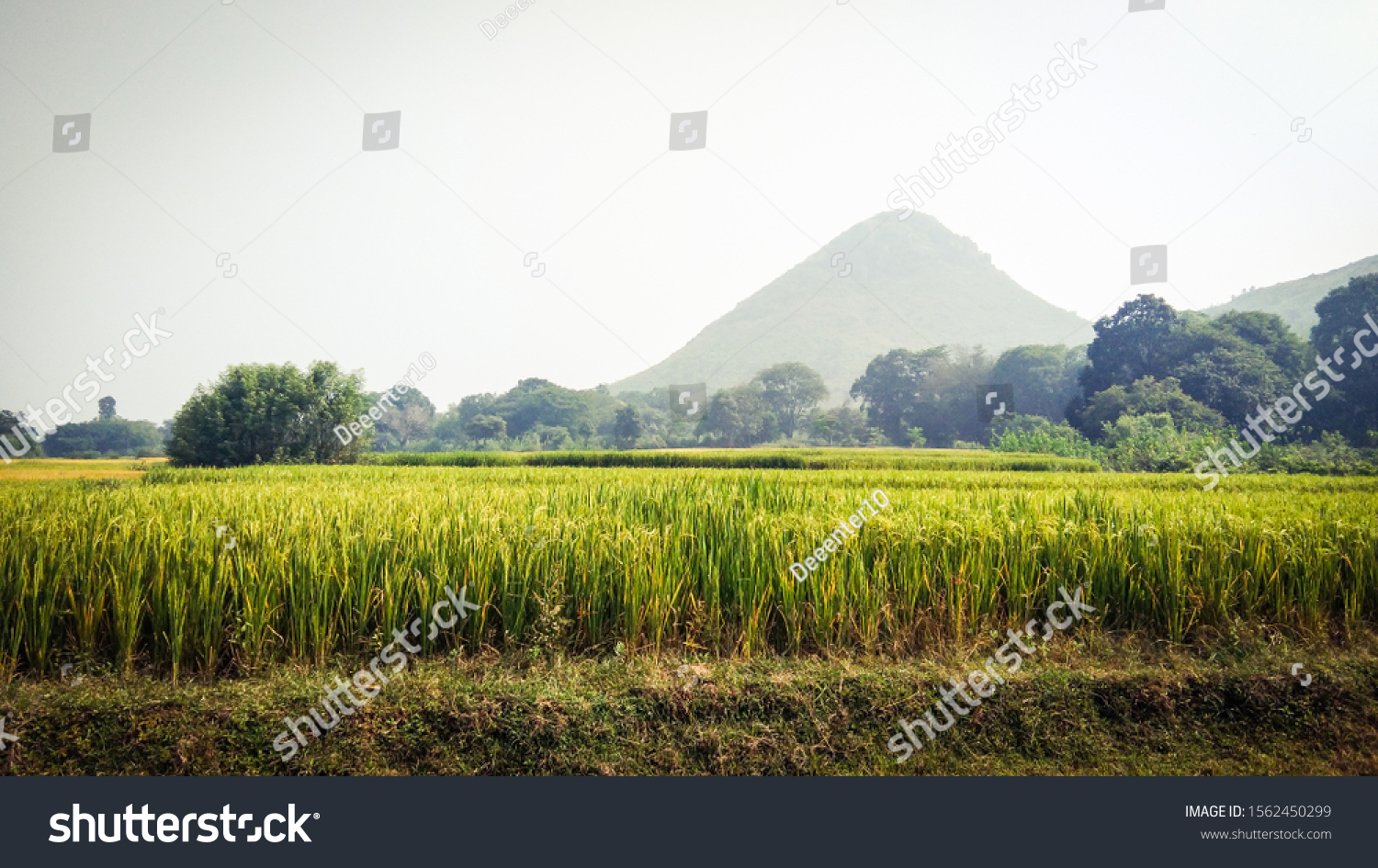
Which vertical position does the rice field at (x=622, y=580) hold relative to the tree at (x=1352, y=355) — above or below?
below

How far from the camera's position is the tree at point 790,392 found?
206 ft

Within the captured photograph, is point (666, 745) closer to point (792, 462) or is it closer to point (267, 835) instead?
point (267, 835)

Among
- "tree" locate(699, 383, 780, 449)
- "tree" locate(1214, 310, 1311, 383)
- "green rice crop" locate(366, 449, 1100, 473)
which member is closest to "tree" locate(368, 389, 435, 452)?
"tree" locate(699, 383, 780, 449)

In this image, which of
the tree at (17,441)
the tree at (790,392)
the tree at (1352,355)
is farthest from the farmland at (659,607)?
the tree at (790,392)

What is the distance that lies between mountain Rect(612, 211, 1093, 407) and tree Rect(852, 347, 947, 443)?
193 ft

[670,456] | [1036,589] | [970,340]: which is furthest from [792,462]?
[970,340]

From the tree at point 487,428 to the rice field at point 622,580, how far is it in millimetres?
46642

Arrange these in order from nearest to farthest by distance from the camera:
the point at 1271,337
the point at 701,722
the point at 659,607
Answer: the point at 701,722, the point at 659,607, the point at 1271,337

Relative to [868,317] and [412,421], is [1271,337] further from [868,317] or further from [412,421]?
[868,317]

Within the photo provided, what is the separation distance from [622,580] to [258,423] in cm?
2395

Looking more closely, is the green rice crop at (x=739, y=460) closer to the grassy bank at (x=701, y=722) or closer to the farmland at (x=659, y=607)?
the farmland at (x=659, y=607)

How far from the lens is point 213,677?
126 inches

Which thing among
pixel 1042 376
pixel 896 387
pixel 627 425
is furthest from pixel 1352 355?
pixel 627 425

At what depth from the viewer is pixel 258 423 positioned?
21.8 meters
